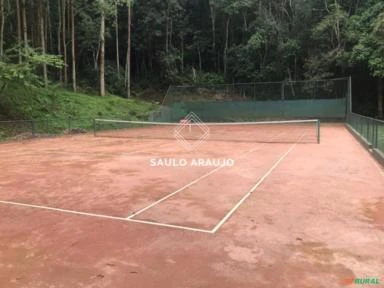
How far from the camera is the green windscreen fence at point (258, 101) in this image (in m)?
32.1

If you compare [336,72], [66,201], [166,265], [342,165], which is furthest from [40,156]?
[336,72]

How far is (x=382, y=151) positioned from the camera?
11.6 meters

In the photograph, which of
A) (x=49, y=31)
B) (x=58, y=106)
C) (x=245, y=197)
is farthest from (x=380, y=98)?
(x=245, y=197)

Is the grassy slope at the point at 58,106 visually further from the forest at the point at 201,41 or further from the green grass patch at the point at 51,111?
the forest at the point at 201,41

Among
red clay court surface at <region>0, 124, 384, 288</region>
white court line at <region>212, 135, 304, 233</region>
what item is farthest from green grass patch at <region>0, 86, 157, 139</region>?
white court line at <region>212, 135, 304, 233</region>

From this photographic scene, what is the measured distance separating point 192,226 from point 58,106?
71.3 feet

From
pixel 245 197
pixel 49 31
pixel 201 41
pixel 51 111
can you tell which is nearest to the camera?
pixel 245 197

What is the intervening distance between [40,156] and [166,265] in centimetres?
1077

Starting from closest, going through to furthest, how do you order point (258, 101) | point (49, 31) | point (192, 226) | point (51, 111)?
point (192, 226)
point (51, 111)
point (49, 31)
point (258, 101)

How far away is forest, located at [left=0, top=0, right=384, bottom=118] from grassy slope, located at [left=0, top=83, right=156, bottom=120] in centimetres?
111

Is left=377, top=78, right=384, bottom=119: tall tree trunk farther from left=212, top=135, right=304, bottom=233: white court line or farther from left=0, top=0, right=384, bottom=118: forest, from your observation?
left=212, top=135, right=304, bottom=233: white court line

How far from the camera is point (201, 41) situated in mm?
41625

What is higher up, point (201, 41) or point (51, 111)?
point (201, 41)

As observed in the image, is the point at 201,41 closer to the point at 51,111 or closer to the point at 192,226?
the point at 51,111
